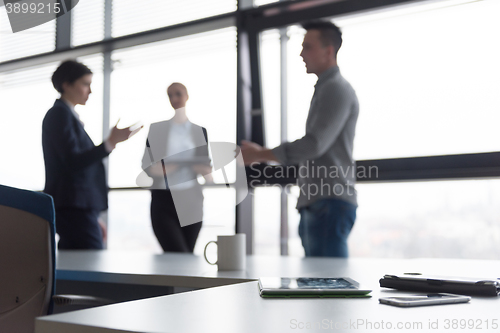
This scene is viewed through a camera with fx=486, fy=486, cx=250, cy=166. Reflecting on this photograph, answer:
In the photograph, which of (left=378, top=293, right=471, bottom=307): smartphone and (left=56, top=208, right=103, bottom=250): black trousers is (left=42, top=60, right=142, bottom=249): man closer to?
(left=56, top=208, right=103, bottom=250): black trousers

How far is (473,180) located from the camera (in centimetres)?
255

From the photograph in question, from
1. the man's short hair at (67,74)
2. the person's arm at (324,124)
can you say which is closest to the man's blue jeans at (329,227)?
the person's arm at (324,124)

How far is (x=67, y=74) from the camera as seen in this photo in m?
2.61

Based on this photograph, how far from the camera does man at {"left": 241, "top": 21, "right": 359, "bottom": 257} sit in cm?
201

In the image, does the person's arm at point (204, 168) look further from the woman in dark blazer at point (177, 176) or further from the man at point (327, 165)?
the man at point (327, 165)

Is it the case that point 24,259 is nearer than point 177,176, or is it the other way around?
point 24,259

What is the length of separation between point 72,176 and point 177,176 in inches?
21.8

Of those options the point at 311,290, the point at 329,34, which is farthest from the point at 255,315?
the point at 329,34

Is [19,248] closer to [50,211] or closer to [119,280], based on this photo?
[50,211]

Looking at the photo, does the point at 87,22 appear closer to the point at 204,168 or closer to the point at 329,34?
the point at 204,168

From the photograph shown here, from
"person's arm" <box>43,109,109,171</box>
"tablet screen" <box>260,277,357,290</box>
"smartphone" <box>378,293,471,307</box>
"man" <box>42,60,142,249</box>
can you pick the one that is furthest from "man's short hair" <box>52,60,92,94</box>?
"smartphone" <box>378,293,471,307</box>

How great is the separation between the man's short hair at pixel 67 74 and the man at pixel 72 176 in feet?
0.47

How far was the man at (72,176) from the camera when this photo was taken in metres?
2.38

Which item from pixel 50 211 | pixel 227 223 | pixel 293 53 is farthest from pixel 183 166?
pixel 50 211
